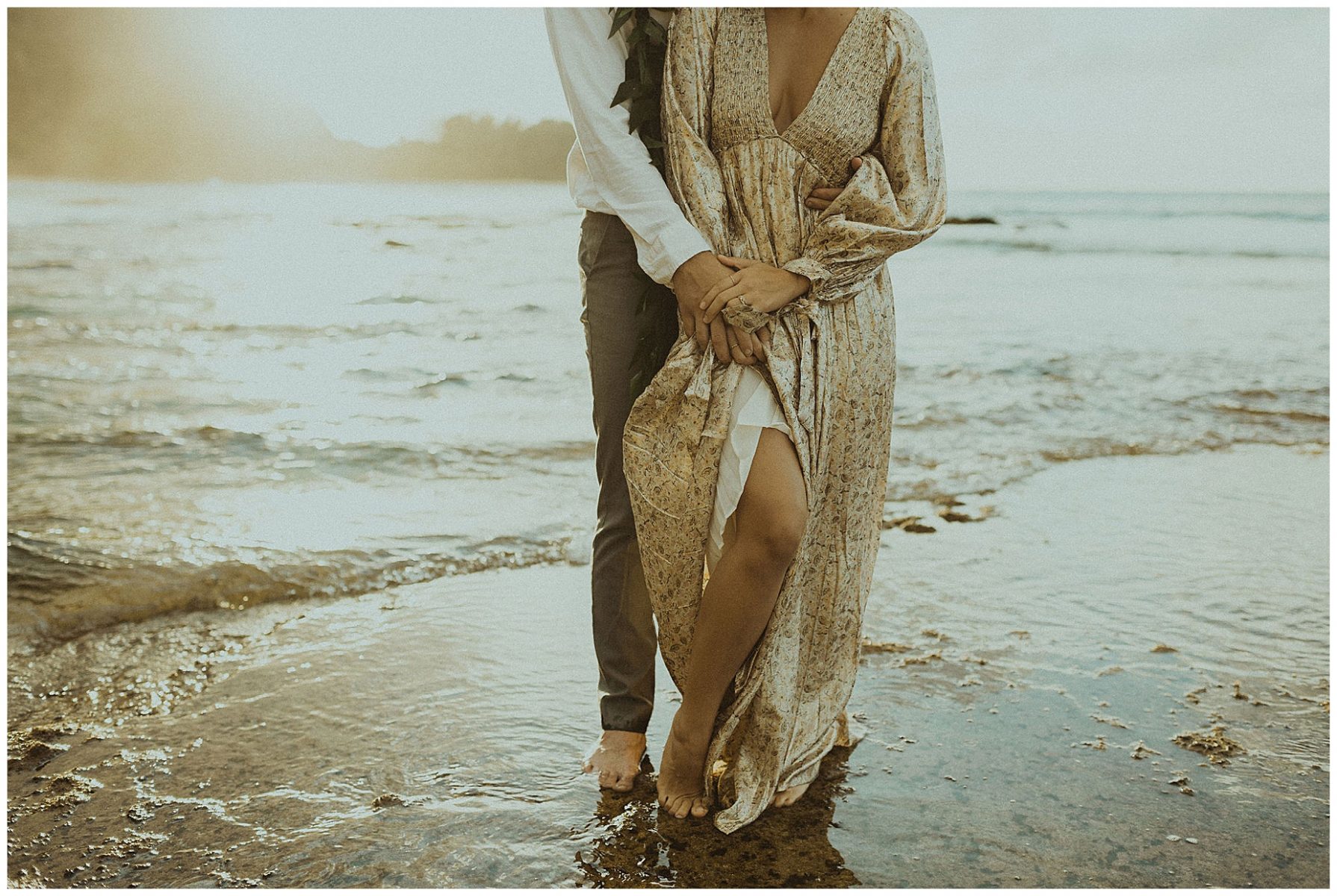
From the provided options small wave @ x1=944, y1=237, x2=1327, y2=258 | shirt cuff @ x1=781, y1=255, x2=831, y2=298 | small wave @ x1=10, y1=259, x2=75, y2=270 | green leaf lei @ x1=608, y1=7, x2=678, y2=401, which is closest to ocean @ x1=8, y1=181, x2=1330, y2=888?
shirt cuff @ x1=781, y1=255, x2=831, y2=298

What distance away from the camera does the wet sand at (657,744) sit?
2029mm

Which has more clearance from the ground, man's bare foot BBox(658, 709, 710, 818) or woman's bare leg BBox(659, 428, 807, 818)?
woman's bare leg BBox(659, 428, 807, 818)

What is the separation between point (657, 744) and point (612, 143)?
57.2 inches

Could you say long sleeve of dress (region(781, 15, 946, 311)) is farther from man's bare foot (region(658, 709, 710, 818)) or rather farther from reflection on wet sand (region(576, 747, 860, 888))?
reflection on wet sand (region(576, 747, 860, 888))

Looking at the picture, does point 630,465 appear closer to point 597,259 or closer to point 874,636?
point 597,259

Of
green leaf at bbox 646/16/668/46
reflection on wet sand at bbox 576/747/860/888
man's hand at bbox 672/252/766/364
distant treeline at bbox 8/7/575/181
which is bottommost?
reflection on wet sand at bbox 576/747/860/888

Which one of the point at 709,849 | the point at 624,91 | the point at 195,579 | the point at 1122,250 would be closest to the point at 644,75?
the point at 624,91

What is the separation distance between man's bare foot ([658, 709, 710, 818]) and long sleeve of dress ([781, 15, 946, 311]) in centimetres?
97

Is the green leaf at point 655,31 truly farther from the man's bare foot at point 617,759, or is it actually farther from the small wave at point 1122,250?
the small wave at point 1122,250

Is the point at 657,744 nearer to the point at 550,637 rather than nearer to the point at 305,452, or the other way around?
the point at 550,637

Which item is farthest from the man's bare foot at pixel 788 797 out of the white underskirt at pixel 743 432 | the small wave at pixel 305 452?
the small wave at pixel 305 452

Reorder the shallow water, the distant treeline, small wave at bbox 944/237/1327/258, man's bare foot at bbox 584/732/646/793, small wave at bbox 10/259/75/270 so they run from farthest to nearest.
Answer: the distant treeline
small wave at bbox 944/237/1327/258
small wave at bbox 10/259/75/270
the shallow water
man's bare foot at bbox 584/732/646/793

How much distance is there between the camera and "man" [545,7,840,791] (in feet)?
6.96

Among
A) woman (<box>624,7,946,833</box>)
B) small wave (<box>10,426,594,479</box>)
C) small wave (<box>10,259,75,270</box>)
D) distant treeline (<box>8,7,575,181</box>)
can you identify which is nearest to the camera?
woman (<box>624,7,946,833</box>)
